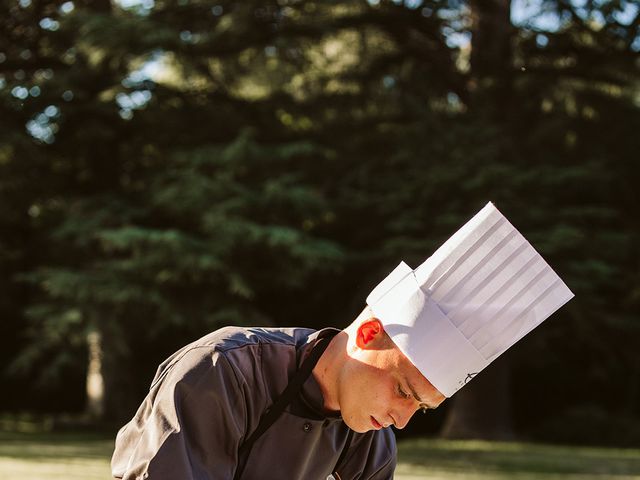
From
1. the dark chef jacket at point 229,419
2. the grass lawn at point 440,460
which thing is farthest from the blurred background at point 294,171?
the dark chef jacket at point 229,419

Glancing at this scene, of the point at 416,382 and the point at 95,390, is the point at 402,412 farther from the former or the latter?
the point at 95,390

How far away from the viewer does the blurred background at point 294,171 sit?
1377 cm

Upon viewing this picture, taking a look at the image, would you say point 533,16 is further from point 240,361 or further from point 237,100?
point 240,361

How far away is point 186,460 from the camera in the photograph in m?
2.50

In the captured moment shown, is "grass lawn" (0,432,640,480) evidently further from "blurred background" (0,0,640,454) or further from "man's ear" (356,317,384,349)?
"man's ear" (356,317,384,349)

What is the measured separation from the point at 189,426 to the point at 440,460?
32.9ft

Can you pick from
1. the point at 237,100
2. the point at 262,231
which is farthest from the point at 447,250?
the point at 237,100

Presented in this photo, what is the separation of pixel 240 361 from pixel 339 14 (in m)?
14.0

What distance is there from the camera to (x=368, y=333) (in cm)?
269

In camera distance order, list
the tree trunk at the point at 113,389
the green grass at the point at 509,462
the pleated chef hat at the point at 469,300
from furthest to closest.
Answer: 1. the tree trunk at the point at 113,389
2. the green grass at the point at 509,462
3. the pleated chef hat at the point at 469,300

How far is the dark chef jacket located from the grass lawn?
240 inches

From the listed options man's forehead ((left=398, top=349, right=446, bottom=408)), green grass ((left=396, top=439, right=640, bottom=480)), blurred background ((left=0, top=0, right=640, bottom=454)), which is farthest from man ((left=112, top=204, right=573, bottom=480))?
blurred background ((left=0, top=0, right=640, bottom=454))

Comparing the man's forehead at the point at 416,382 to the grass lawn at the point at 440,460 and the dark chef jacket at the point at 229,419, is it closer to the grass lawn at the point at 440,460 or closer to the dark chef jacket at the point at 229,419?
the dark chef jacket at the point at 229,419

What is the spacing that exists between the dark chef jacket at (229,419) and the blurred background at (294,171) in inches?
405
